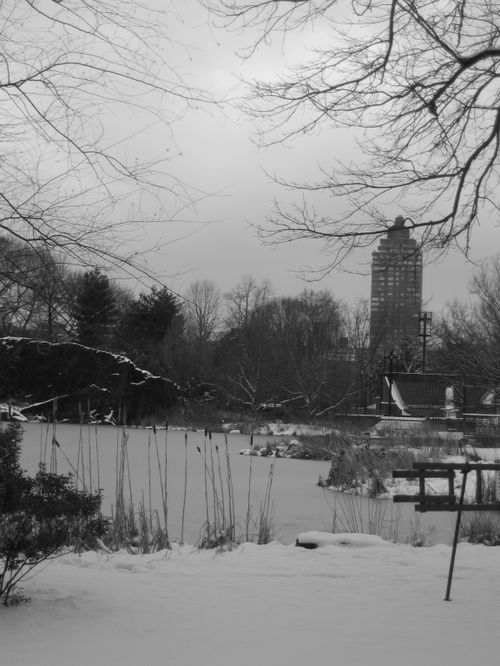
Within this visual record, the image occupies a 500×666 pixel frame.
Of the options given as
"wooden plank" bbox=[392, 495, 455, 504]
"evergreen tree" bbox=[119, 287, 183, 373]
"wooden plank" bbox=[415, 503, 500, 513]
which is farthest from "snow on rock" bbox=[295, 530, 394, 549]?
"evergreen tree" bbox=[119, 287, 183, 373]

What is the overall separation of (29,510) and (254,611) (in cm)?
122

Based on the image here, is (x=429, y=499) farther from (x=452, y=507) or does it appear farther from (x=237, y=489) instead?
(x=237, y=489)

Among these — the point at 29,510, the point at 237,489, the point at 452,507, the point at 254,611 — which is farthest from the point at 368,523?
the point at 29,510

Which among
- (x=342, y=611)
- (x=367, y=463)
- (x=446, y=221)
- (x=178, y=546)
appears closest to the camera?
(x=342, y=611)

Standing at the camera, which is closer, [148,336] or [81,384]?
[81,384]

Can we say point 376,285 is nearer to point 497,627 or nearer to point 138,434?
point 497,627

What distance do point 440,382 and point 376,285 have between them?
21646 millimetres

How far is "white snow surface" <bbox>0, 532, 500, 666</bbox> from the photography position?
3.09 m

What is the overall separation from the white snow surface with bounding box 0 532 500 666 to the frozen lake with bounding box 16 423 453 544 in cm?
135

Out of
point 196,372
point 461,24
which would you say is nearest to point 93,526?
point 461,24

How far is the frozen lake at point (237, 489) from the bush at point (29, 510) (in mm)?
2284

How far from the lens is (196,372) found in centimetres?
3659

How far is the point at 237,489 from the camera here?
34.1ft

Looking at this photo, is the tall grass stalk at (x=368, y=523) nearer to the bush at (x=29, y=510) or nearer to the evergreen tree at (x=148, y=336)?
the bush at (x=29, y=510)
